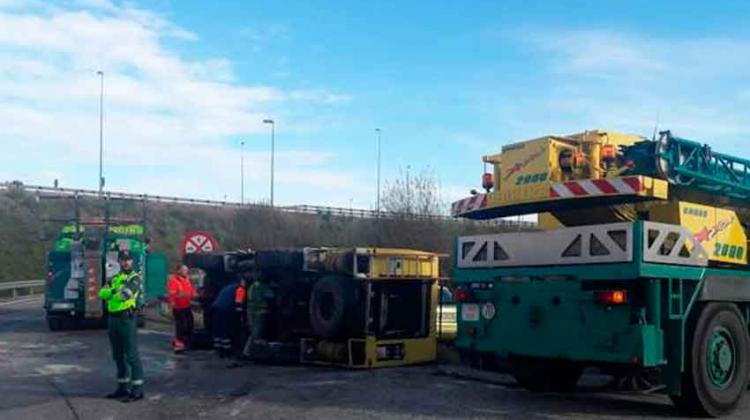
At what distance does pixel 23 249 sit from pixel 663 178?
58.7m

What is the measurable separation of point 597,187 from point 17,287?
39214 millimetres

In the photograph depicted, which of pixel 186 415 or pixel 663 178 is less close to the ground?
pixel 663 178

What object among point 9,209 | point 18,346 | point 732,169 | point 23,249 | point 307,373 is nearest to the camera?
point 732,169

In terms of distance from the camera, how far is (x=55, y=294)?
73.4ft

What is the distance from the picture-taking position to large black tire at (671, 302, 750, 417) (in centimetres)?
928

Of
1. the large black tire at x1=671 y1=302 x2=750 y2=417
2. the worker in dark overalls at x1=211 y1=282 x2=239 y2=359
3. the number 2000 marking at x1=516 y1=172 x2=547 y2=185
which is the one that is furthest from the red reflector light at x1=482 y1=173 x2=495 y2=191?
the worker in dark overalls at x1=211 y1=282 x2=239 y2=359

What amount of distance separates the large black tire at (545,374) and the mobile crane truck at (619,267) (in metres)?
0.04

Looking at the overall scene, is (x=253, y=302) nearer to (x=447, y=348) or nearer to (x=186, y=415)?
(x=447, y=348)

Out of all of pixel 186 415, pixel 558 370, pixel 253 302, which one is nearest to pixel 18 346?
pixel 253 302

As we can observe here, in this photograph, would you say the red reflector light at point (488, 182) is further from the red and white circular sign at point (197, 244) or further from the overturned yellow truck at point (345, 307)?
the red and white circular sign at point (197, 244)

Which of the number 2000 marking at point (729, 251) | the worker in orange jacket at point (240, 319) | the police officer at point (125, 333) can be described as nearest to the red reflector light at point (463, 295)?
the number 2000 marking at point (729, 251)

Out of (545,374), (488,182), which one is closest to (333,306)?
(545,374)

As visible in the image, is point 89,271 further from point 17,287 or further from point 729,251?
point 17,287

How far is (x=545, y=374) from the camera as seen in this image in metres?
11.2
